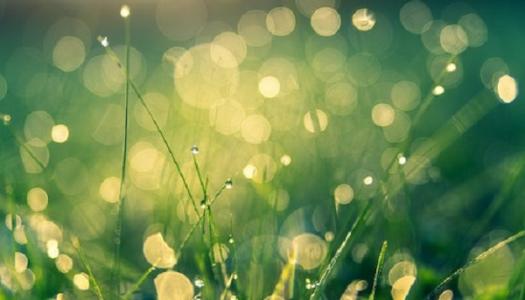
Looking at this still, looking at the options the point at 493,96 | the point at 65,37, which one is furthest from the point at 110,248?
the point at 65,37

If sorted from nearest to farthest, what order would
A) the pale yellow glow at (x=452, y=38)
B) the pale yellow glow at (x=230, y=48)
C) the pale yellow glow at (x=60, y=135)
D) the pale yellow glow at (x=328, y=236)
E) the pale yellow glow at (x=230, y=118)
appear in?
1. the pale yellow glow at (x=328, y=236)
2. the pale yellow glow at (x=60, y=135)
3. the pale yellow glow at (x=230, y=118)
4. the pale yellow glow at (x=452, y=38)
5. the pale yellow glow at (x=230, y=48)

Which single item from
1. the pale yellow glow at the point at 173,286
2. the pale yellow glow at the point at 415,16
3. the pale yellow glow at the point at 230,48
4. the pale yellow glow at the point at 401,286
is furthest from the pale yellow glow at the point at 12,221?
the pale yellow glow at the point at 415,16

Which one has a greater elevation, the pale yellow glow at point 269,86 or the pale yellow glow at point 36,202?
the pale yellow glow at point 36,202

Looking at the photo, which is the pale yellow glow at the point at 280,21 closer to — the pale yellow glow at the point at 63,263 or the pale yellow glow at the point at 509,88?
the pale yellow glow at the point at 509,88

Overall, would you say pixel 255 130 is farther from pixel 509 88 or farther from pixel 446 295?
pixel 446 295

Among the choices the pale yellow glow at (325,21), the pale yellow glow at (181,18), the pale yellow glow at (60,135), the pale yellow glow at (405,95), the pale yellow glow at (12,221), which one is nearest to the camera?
the pale yellow glow at (12,221)

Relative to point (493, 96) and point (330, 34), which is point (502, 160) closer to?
point (493, 96)
